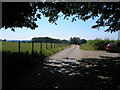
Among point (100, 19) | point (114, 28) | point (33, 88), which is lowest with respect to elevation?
point (33, 88)

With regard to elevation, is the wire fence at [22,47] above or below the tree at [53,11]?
below

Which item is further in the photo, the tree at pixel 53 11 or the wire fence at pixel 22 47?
the wire fence at pixel 22 47

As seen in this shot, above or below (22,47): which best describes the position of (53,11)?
above

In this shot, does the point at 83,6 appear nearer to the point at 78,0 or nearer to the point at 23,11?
the point at 78,0

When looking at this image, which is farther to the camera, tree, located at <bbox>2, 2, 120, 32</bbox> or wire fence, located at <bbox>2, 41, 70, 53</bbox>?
wire fence, located at <bbox>2, 41, 70, 53</bbox>

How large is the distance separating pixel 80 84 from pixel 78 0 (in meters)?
6.53

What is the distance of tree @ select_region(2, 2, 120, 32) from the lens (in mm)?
7125

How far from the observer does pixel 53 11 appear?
32.8 ft

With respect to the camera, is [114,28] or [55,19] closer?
[55,19]

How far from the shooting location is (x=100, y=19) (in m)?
13.3

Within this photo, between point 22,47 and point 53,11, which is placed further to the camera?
point 22,47

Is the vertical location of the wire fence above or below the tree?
below

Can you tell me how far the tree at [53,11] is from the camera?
7.12 m

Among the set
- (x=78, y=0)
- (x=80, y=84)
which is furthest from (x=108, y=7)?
(x=80, y=84)
